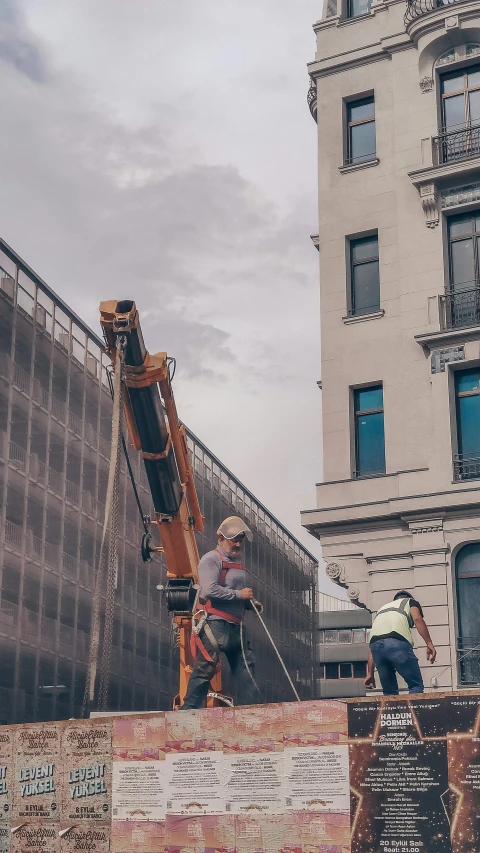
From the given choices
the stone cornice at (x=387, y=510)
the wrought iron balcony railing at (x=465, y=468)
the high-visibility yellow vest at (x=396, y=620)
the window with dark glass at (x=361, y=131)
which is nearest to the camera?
the high-visibility yellow vest at (x=396, y=620)

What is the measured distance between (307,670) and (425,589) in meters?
60.3

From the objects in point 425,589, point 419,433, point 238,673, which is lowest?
point 238,673

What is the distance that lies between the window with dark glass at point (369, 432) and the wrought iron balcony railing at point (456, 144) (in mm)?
5355

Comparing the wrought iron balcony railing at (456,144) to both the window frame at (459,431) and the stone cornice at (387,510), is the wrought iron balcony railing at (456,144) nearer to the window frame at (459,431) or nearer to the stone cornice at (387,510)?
the window frame at (459,431)

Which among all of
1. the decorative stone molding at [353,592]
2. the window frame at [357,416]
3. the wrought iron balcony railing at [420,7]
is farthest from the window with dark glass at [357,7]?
the decorative stone molding at [353,592]

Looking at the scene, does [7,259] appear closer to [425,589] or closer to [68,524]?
[68,524]

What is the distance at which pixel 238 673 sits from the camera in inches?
641

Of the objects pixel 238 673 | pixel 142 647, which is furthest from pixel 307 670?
pixel 238 673

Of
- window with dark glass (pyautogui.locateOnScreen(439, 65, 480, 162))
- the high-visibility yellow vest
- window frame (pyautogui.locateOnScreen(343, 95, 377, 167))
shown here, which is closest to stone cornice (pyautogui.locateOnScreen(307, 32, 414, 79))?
window frame (pyautogui.locateOnScreen(343, 95, 377, 167))

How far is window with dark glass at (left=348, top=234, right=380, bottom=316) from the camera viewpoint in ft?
84.4

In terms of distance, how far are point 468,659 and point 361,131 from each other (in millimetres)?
12820

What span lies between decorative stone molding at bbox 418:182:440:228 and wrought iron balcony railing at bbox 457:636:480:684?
29.9ft

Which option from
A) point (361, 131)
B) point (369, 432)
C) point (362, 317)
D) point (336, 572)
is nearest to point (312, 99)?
point (361, 131)

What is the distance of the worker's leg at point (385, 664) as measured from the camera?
565 inches
